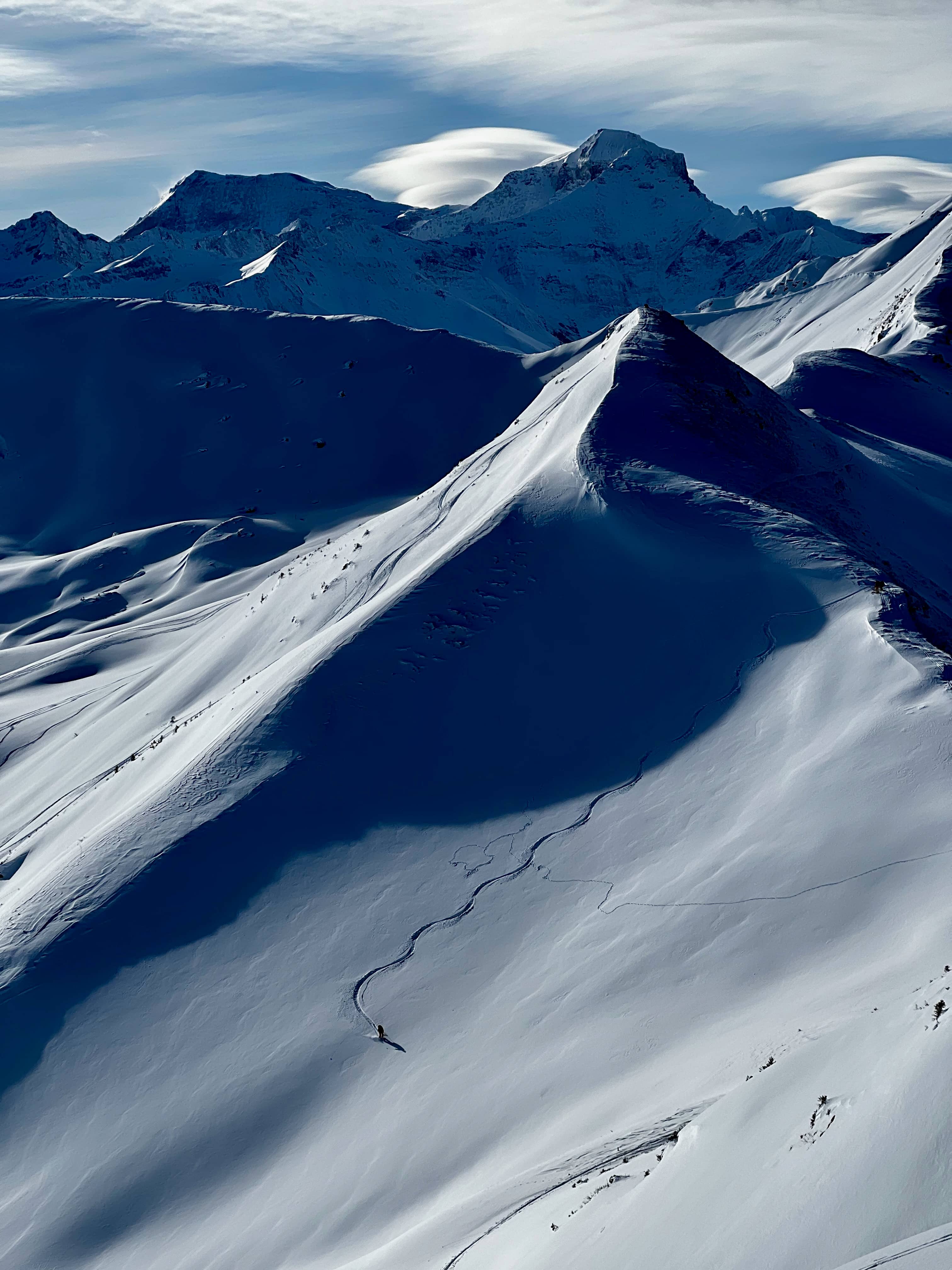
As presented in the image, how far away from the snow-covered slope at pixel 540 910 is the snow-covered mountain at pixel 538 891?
5cm

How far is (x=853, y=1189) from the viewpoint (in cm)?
583

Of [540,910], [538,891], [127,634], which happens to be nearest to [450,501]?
[538,891]

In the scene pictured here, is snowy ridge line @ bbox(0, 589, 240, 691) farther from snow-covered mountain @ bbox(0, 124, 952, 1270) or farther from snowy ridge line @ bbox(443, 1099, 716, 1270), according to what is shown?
snowy ridge line @ bbox(443, 1099, 716, 1270)

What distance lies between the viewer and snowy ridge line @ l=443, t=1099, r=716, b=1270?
7.89m

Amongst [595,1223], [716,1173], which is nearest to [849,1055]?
[716,1173]

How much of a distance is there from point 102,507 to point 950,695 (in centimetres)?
7159

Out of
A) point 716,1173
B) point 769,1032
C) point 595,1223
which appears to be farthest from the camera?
point 769,1032

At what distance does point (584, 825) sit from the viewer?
44.7 feet

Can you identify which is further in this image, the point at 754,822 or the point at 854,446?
the point at 854,446

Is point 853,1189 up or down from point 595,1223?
up


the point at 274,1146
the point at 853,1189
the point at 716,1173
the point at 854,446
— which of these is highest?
the point at 854,446

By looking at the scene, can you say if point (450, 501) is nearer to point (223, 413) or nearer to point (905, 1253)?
point (905, 1253)

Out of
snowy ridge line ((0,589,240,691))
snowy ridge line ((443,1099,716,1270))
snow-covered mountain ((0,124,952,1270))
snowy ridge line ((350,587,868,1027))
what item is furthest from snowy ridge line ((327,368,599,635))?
snowy ridge line ((0,589,240,691))

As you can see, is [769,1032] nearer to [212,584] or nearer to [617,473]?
[617,473]
